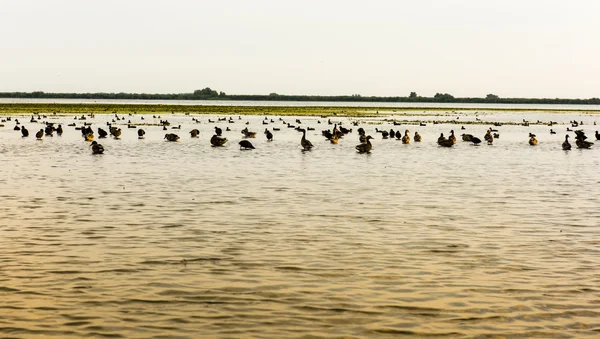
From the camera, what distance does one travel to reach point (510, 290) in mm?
11070

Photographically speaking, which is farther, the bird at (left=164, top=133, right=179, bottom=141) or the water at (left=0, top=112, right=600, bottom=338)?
the bird at (left=164, top=133, right=179, bottom=141)

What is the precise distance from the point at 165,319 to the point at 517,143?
48.6 m

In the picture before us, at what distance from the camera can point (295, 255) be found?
13.3 m

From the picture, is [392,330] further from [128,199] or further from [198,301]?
[128,199]

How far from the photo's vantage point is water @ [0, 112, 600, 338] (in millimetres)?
9484

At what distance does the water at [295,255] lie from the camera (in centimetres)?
948

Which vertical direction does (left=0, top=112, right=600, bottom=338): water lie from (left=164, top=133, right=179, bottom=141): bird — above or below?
above

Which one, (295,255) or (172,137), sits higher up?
(295,255)

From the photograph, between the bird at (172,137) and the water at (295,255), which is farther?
the bird at (172,137)

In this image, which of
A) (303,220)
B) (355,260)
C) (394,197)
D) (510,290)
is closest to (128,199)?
(303,220)

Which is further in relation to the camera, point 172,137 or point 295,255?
point 172,137

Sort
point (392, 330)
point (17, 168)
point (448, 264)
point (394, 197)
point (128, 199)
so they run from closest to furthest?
point (392, 330)
point (448, 264)
point (128, 199)
point (394, 197)
point (17, 168)

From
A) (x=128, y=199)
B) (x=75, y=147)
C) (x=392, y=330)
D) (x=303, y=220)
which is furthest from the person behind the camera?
(x=75, y=147)

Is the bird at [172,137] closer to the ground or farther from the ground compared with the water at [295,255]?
closer to the ground
